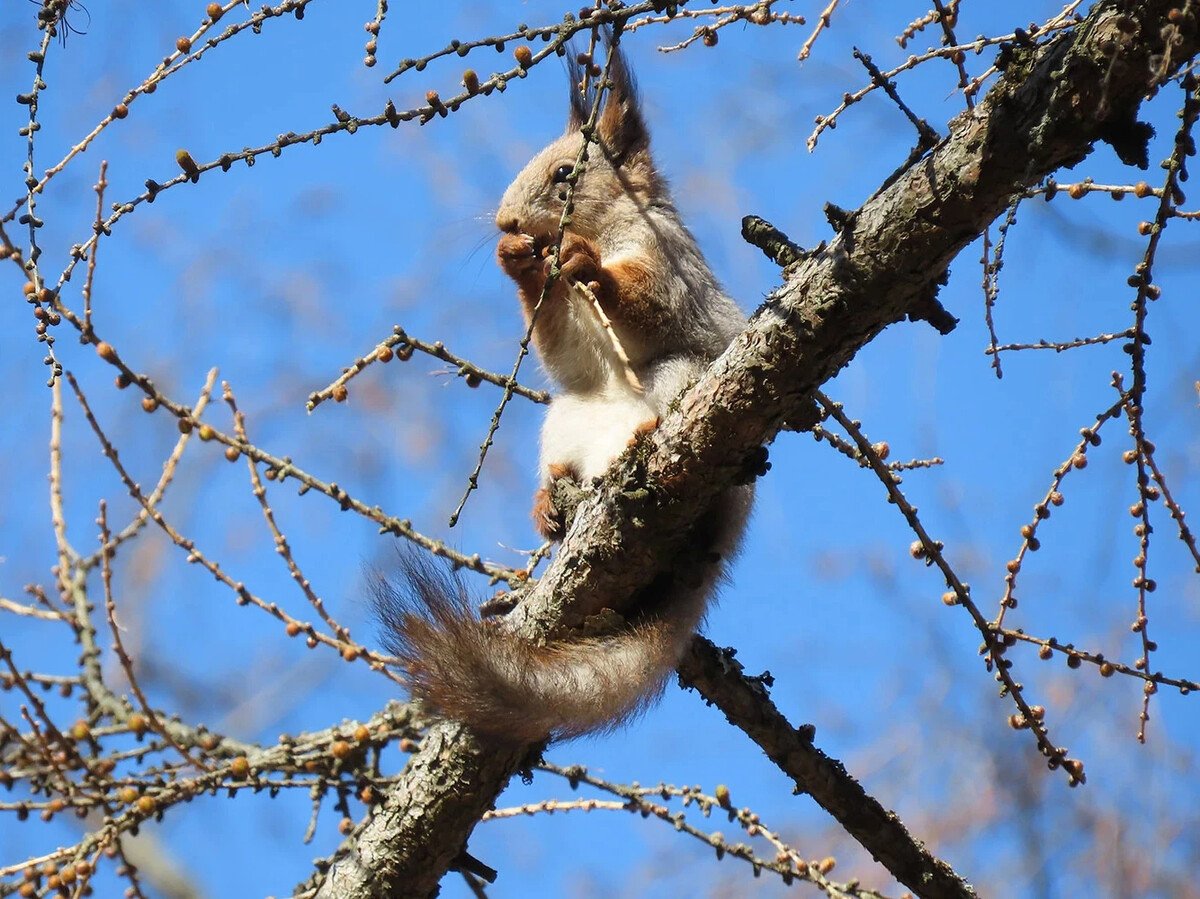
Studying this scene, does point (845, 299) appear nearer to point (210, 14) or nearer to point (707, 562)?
point (707, 562)

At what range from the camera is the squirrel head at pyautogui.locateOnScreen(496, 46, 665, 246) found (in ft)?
13.5

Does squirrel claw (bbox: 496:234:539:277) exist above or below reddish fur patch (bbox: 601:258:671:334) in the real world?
above

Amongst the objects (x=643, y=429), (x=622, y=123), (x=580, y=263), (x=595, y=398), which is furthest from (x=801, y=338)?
(x=622, y=123)

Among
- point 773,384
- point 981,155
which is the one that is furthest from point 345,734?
point 981,155

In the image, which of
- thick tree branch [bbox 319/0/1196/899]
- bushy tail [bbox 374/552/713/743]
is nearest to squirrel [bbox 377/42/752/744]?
bushy tail [bbox 374/552/713/743]

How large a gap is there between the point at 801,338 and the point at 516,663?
919 millimetres

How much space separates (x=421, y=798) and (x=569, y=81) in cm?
291

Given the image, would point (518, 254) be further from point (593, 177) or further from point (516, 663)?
point (516, 663)

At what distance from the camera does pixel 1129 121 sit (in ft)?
6.52

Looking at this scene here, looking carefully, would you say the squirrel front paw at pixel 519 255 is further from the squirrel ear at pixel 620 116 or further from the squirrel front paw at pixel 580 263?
the squirrel ear at pixel 620 116

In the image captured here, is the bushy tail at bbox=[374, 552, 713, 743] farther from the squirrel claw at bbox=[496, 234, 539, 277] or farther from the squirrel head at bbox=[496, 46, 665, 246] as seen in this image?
the squirrel head at bbox=[496, 46, 665, 246]

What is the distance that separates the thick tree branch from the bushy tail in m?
0.10

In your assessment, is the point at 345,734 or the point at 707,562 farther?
the point at 345,734

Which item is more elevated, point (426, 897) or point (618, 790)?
point (618, 790)
